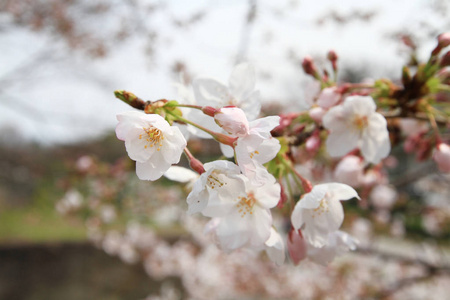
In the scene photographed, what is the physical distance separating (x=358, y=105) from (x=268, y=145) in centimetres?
Answer: 27

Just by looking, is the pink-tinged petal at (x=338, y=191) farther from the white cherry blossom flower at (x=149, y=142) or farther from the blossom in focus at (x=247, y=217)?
the white cherry blossom flower at (x=149, y=142)

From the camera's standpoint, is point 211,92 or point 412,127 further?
point 412,127

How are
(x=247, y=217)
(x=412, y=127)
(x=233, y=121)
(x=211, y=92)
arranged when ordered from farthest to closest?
(x=412, y=127), (x=211, y=92), (x=247, y=217), (x=233, y=121)

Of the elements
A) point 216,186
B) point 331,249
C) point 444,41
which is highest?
point 444,41

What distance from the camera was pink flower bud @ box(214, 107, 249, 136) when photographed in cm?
38

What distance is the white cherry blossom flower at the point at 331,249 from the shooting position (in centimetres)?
53

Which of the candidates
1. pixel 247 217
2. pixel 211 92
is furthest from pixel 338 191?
pixel 211 92

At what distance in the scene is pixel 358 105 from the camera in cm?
59

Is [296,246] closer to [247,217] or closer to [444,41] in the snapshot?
[247,217]

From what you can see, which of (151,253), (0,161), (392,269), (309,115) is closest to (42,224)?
(0,161)

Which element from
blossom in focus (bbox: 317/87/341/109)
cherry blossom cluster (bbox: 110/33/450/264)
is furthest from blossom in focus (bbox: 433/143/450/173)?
blossom in focus (bbox: 317/87/341/109)

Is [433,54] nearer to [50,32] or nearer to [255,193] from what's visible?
[255,193]

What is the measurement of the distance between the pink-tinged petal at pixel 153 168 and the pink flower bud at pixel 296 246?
0.78 feet

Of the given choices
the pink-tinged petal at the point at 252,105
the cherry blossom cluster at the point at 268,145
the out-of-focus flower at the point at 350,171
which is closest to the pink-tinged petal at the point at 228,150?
the cherry blossom cluster at the point at 268,145
